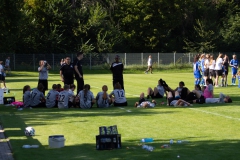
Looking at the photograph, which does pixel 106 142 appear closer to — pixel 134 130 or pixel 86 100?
pixel 134 130

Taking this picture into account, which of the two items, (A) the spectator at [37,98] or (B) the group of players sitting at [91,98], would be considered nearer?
(B) the group of players sitting at [91,98]

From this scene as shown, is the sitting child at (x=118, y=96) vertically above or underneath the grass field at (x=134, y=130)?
above

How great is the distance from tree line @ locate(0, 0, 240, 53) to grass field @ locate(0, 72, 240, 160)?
45486 mm

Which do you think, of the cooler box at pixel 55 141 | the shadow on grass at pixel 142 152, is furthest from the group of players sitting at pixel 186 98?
the cooler box at pixel 55 141

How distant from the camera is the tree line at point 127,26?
6981 cm

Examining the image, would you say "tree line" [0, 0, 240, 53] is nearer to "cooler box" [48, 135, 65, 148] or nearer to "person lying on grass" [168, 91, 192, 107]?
"person lying on grass" [168, 91, 192, 107]

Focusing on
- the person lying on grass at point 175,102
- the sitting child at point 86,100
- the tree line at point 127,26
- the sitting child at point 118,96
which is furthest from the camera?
the tree line at point 127,26

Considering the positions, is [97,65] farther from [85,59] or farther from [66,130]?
[66,130]

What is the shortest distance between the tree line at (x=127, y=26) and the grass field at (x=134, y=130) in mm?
45486

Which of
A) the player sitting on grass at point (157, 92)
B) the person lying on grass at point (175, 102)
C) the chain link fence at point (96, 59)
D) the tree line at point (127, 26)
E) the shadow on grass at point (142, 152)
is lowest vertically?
the shadow on grass at point (142, 152)

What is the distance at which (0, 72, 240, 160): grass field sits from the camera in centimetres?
1191

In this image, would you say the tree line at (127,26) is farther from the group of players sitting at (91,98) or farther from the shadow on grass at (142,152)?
the shadow on grass at (142,152)

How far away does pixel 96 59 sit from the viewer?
227ft

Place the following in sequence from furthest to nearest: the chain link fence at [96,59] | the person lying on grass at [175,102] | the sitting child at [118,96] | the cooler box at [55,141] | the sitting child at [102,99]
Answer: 1. the chain link fence at [96,59]
2. the sitting child at [118,96]
3. the person lying on grass at [175,102]
4. the sitting child at [102,99]
5. the cooler box at [55,141]
